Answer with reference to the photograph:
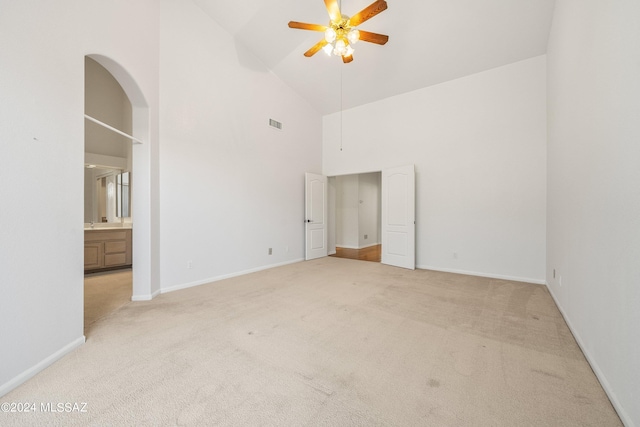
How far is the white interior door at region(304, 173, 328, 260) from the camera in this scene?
18.9 feet

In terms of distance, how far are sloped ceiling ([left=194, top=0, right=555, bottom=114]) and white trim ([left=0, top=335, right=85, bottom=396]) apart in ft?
14.9

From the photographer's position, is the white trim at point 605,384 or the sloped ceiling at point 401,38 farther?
the sloped ceiling at point 401,38

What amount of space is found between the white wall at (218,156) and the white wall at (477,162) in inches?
91.4

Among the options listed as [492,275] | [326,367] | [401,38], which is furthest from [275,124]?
[492,275]

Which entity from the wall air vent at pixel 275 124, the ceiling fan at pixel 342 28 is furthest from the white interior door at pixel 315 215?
the ceiling fan at pixel 342 28

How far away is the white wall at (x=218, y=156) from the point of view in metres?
3.49

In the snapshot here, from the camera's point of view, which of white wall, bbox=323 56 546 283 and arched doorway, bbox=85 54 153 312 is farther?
white wall, bbox=323 56 546 283

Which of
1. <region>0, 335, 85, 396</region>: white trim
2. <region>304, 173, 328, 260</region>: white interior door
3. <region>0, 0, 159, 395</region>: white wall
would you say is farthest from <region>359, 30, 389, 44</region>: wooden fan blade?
<region>0, 335, 85, 396</region>: white trim

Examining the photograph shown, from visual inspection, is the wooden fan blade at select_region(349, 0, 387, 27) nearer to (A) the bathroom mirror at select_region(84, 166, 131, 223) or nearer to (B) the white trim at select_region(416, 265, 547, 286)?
(B) the white trim at select_region(416, 265, 547, 286)

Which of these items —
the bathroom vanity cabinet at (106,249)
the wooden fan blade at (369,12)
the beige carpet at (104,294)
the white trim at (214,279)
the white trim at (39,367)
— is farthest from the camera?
the bathroom vanity cabinet at (106,249)

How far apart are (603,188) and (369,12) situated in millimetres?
2581

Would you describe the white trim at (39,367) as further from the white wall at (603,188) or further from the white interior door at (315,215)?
the white interior door at (315,215)

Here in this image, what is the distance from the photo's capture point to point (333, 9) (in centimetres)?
261

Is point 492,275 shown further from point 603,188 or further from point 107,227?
point 107,227
